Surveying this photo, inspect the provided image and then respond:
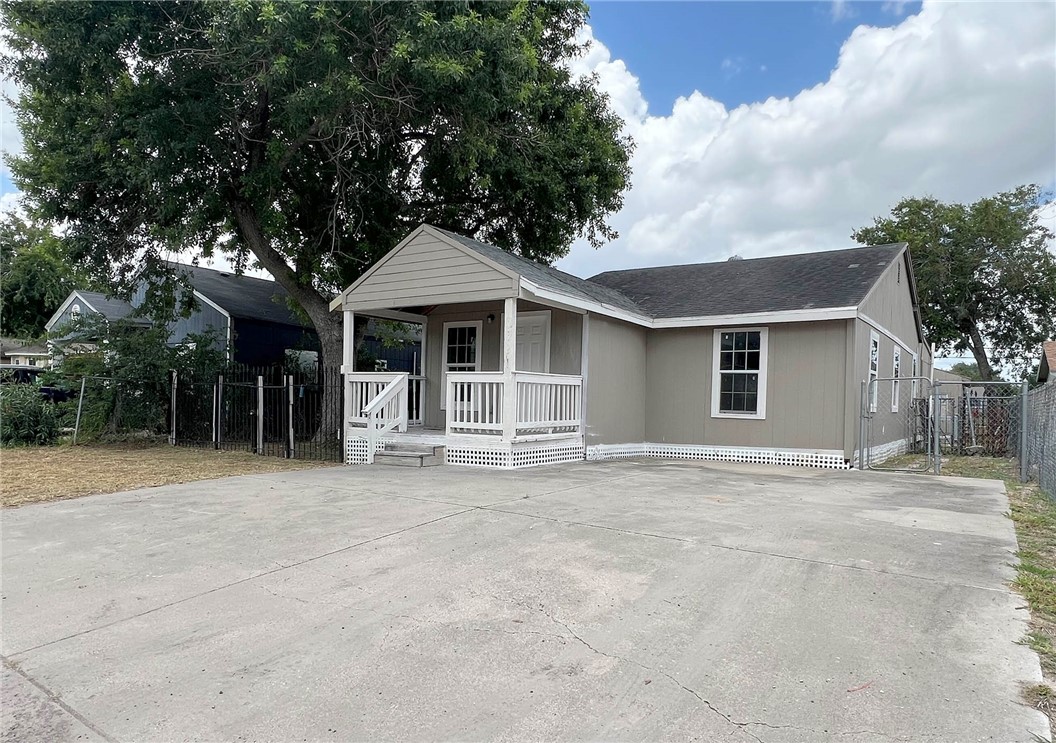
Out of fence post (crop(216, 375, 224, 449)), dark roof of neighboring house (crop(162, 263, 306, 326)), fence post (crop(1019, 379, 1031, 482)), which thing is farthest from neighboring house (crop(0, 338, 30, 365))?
fence post (crop(1019, 379, 1031, 482))

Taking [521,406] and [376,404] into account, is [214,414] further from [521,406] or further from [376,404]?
[521,406]

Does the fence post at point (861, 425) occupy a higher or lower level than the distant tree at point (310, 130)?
lower

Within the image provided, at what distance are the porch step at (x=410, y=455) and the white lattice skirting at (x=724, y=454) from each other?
2.85 meters

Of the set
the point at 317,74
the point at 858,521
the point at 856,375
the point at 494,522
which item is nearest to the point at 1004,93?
the point at 856,375

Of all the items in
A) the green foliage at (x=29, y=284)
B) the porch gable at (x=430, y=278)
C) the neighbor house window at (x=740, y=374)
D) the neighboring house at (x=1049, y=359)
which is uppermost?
the green foliage at (x=29, y=284)

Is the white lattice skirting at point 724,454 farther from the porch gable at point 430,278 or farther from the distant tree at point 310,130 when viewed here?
the distant tree at point 310,130

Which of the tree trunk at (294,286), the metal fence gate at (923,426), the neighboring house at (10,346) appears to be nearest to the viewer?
the metal fence gate at (923,426)

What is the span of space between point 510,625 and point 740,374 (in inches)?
372

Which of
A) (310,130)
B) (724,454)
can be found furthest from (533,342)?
(310,130)

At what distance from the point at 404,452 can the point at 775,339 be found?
23.0ft

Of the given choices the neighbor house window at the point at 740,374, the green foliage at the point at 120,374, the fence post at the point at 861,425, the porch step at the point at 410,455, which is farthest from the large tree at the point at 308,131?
the fence post at the point at 861,425

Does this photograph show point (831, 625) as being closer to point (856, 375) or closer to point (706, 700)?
point (706, 700)

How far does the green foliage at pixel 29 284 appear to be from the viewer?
27.7 m

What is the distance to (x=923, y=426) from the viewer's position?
53.2 ft
